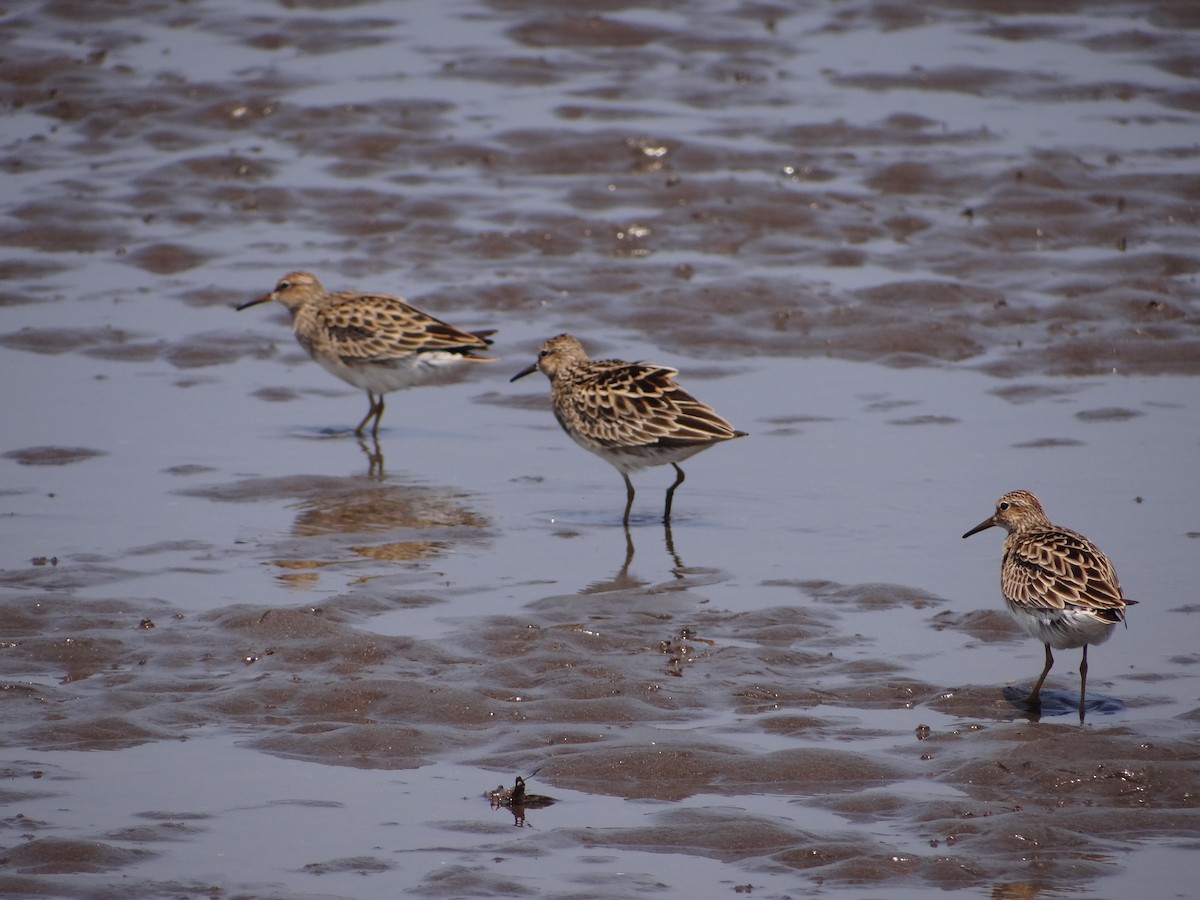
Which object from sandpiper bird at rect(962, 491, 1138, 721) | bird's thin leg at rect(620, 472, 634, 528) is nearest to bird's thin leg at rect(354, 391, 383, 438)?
bird's thin leg at rect(620, 472, 634, 528)

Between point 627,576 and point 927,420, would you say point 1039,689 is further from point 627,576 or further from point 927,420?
point 927,420

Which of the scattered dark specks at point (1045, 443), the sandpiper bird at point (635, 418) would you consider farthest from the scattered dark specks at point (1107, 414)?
the sandpiper bird at point (635, 418)

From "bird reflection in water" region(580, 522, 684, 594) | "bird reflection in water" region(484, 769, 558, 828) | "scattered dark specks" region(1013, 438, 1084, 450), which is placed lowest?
"bird reflection in water" region(580, 522, 684, 594)

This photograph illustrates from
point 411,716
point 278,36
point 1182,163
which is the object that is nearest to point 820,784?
point 411,716

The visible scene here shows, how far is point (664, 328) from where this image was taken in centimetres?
1719

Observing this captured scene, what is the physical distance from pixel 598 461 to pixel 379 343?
86.7 inches

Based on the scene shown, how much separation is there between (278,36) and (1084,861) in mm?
22810

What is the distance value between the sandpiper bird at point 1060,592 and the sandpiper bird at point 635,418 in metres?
3.33

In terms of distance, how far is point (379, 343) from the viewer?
15430 mm

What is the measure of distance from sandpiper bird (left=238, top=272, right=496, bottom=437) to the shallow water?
511mm

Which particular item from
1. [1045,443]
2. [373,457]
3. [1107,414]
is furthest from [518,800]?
[1107,414]

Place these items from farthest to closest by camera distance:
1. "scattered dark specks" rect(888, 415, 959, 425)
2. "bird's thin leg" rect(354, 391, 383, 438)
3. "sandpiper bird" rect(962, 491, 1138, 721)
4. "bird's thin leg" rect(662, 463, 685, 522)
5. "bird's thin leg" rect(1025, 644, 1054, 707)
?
"bird's thin leg" rect(354, 391, 383, 438), "scattered dark specks" rect(888, 415, 959, 425), "bird's thin leg" rect(662, 463, 685, 522), "bird's thin leg" rect(1025, 644, 1054, 707), "sandpiper bird" rect(962, 491, 1138, 721)

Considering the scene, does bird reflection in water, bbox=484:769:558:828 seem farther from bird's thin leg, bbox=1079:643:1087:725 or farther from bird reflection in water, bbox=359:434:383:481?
bird reflection in water, bbox=359:434:383:481

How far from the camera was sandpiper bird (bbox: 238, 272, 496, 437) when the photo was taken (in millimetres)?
15422
